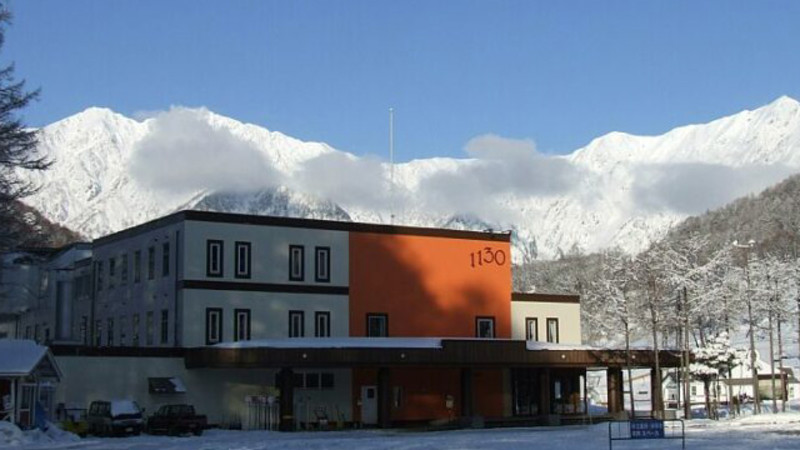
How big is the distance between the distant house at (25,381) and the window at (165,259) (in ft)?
34.3

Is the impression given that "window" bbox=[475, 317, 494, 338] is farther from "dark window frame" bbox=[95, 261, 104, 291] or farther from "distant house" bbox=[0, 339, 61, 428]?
"distant house" bbox=[0, 339, 61, 428]

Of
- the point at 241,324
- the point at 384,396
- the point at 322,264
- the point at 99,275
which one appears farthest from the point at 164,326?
the point at 384,396

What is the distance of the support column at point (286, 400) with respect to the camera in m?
57.8

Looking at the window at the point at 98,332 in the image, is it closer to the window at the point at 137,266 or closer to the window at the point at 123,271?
the window at the point at 123,271

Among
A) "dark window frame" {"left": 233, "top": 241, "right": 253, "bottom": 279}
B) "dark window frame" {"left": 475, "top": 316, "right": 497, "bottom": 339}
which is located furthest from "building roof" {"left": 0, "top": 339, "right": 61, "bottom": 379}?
"dark window frame" {"left": 475, "top": 316, "right": 497, "bottom": 339}

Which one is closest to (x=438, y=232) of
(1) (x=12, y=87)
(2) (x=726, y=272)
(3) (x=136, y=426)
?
(3) (x=136, y=426)

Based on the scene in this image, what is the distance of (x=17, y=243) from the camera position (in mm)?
49469

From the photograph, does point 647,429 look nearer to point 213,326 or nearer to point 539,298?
point 213,326

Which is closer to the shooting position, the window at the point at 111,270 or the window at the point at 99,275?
the window at the point at 111,270

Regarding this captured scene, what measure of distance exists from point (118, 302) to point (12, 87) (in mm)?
20940

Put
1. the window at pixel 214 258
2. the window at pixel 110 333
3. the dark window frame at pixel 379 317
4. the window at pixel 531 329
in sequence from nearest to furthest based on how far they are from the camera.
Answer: the window at pixel 214 258 < the dark window frame at pixel 379 317 < the window at pixel 110 333 < the window at pixel 531 329

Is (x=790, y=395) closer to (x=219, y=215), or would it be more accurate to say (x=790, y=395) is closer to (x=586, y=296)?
(x=586, y=296)

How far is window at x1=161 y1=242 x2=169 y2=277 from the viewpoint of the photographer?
2443 inches

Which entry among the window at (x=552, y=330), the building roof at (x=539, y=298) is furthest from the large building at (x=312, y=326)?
the window at (x=552, y=330)
